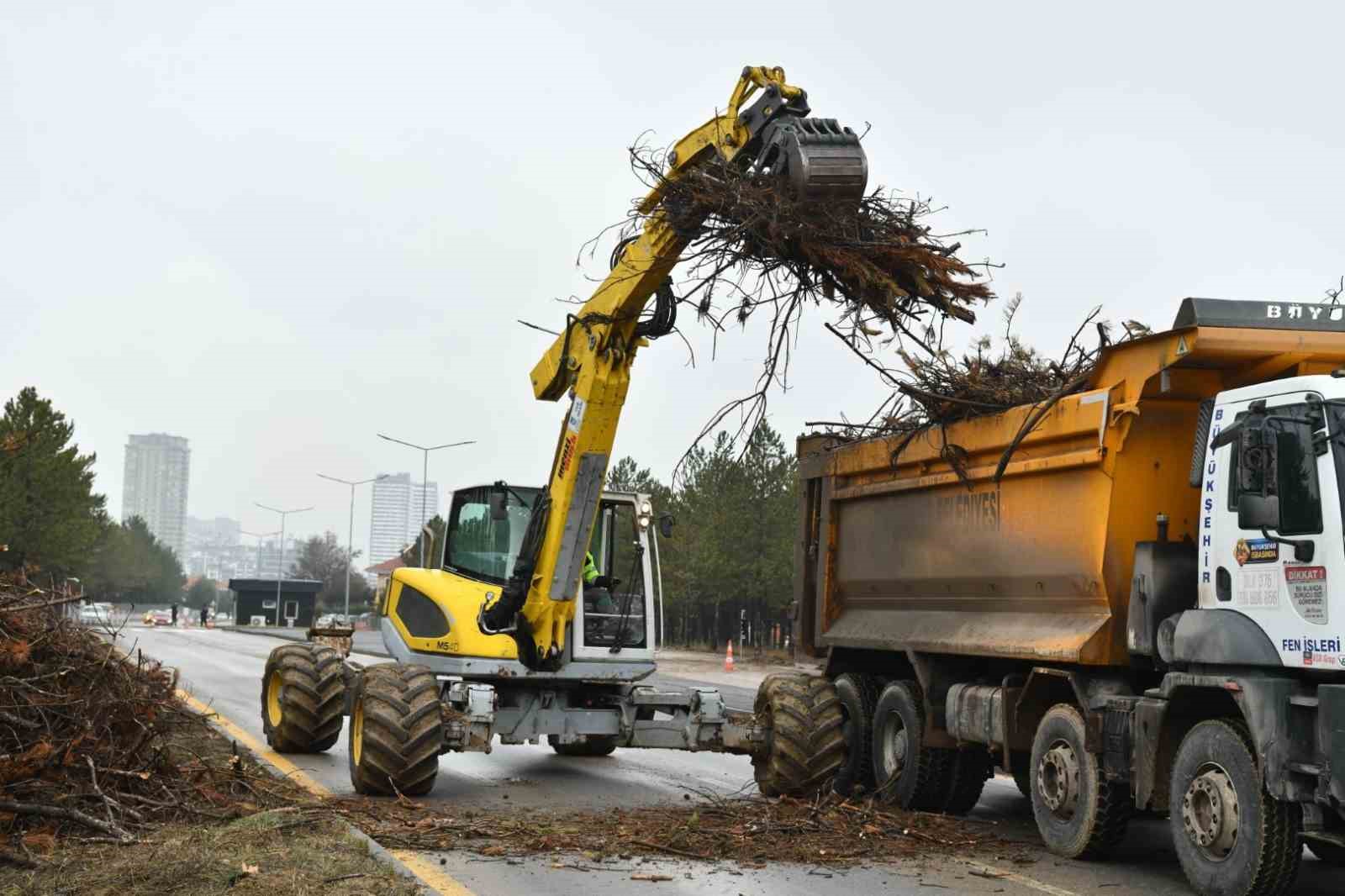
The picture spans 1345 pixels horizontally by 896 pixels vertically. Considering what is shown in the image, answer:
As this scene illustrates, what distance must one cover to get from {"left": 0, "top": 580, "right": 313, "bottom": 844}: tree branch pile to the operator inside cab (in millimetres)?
3490

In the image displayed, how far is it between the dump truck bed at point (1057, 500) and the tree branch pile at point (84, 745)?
17.0 feet

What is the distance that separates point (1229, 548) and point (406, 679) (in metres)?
6.66

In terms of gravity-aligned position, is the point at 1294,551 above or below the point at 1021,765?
above

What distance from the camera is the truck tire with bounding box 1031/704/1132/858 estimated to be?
9.16 metres

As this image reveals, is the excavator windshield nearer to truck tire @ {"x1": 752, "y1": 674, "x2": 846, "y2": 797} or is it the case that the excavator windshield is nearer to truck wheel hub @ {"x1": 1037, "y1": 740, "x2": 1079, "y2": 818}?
truck tire @ {"x1": 752, "y1": 674, "x2": 846, "y2": 797}

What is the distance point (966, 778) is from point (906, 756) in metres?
0.50

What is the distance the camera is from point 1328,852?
29.5ft

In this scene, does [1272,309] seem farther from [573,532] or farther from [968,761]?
[573,532]

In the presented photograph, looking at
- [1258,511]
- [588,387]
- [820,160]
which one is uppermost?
[820,160]

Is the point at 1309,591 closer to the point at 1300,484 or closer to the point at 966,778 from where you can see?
the point at 1300,484

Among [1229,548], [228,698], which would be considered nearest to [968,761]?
[1229,548]

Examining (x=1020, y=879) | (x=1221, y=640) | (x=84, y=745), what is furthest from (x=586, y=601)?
(x=1221, y=640)

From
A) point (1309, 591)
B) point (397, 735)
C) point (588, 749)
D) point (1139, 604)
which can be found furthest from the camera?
point (588, 749)

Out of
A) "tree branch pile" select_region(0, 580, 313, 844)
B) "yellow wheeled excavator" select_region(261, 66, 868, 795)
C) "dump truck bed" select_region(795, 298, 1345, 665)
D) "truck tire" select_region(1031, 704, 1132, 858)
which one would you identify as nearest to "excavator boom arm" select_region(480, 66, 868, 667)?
"yellow wheeled excavator" select_region(261, 66, 868, 795)
